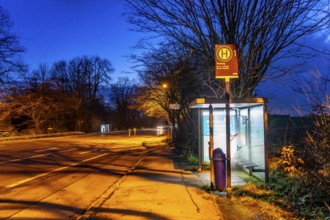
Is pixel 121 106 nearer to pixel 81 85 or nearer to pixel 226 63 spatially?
pixel 81 85

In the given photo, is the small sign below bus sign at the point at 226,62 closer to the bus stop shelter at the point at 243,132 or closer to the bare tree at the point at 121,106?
the bus stop shelter at the point at 243,132

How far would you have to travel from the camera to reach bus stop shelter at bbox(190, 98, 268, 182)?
1098cm

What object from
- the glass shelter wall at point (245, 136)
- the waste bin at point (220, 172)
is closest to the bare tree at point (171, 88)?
the glass shelter wall at point (245, 136)

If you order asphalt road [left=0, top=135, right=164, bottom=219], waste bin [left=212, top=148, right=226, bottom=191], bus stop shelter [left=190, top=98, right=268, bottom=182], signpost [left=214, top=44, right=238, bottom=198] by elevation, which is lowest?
asphalt road [left=0, top=135, right=164, bottom=219]

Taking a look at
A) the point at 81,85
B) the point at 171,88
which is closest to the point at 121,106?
the point at 81,85

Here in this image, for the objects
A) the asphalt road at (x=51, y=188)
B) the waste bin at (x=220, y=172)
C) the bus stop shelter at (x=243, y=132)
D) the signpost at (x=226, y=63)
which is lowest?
the asphalt road at (x=51, y=188)

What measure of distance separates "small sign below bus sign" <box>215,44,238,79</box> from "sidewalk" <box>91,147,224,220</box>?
282 cm

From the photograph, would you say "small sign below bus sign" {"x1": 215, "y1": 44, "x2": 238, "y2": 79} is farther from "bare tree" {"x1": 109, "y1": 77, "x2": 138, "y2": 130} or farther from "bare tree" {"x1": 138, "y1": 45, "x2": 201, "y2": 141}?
"bare tree" {"x1": 109, "y1": 77, "x2": 138, "y2": 130}

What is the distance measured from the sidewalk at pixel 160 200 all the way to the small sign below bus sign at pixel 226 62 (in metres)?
2.82

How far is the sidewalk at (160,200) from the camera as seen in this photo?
7.65 metres

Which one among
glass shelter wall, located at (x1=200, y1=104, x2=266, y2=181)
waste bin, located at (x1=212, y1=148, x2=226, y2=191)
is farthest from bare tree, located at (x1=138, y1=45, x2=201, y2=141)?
waste bin, located at (x1=212, y1=148, x2=226, y2=191)

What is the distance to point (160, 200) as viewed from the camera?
9039 mm

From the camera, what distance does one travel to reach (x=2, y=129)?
51.5m

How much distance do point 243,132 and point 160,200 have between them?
19.2ft
